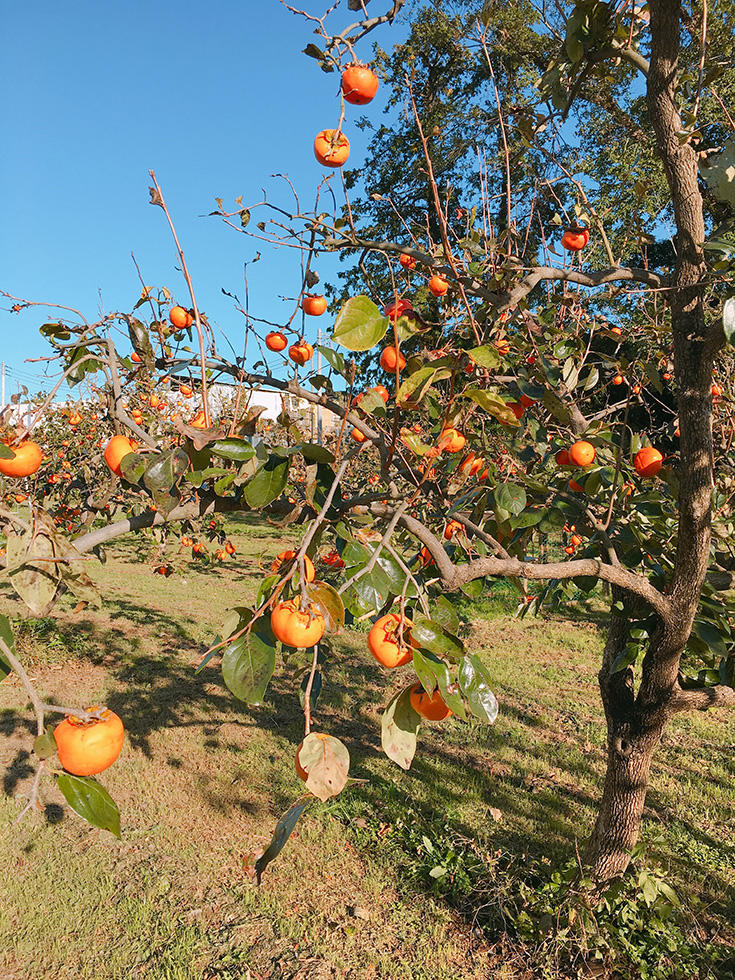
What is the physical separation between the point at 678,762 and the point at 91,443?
584 centimetres

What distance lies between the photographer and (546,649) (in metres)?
5.79

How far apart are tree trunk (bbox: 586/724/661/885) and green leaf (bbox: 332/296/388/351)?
1.91m

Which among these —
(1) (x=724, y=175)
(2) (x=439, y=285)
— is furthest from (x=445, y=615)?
(2) (x=439, y=285)

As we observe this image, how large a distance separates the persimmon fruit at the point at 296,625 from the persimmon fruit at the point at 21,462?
0.58 metres

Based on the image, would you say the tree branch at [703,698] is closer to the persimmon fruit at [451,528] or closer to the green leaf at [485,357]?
the persimmon fruit at [451,528]

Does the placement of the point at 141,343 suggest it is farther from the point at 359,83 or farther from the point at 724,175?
the point at 724,175

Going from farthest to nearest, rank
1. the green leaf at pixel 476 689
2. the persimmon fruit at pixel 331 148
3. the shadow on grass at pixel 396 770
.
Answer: the shadow on grass at pixel 396 770
the persimmon fruit at pixel 331 148
the green leaf at pixel 476 689

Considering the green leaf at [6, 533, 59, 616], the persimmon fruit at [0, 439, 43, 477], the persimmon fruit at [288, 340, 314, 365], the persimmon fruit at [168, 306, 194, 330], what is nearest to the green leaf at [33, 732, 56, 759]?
the green leaf at [6, 533, 59, 616]

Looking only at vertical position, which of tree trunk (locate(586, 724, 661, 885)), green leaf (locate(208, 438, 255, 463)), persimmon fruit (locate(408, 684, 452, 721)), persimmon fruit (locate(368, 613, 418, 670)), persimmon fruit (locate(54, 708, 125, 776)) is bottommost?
tree trunk (locate(586, 724, 661, 885))

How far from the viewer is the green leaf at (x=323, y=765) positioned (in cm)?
89

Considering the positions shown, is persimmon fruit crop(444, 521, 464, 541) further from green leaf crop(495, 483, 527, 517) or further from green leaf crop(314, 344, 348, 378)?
green leaf crop(314, 344, 348, 378)

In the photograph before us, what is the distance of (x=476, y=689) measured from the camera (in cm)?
107

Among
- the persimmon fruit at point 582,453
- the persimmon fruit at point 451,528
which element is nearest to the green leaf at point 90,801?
the persimmon fruit at point 451,528

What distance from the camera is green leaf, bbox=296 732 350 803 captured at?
0.89 m
